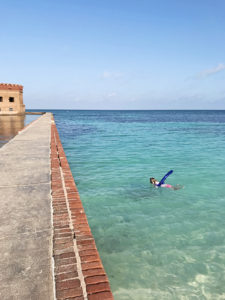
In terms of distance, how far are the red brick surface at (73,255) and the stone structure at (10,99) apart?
51387 mm

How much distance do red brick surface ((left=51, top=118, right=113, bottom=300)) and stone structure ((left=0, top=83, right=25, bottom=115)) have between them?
51.4 metres

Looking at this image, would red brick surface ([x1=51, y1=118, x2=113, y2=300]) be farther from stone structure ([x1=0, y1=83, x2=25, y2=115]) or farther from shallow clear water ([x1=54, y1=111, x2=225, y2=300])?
stone structure ([x1=0, y1=83, x2=25, y2=115])

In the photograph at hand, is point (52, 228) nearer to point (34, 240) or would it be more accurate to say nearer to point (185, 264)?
point (34, 240)

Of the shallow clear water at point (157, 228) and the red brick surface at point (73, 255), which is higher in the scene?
the red brick surface at point (73, 255)

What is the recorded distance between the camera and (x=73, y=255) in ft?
9.43

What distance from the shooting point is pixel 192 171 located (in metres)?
10.8

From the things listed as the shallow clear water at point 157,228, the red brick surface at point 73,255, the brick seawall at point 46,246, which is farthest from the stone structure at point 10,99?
the red brick surface at point 73,255

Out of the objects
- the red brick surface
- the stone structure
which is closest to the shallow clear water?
the red brick surface

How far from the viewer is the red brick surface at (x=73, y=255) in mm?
2338

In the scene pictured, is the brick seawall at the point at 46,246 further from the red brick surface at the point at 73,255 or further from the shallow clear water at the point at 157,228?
the shallow clear water at the point at 157,228

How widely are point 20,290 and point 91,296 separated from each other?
0.79 m

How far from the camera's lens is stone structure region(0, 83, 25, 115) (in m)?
48.4

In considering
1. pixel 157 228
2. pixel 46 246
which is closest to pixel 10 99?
pixel 157 228

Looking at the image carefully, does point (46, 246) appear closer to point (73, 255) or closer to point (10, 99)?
point (73, 255)
